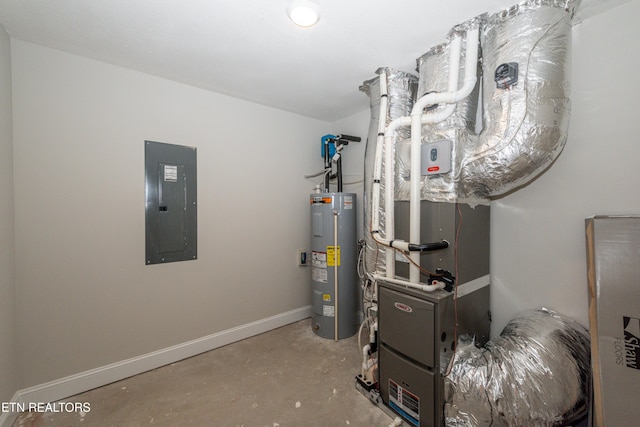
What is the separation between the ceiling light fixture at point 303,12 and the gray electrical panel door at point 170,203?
4.95ft

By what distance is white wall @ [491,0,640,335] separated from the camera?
4.52 feet

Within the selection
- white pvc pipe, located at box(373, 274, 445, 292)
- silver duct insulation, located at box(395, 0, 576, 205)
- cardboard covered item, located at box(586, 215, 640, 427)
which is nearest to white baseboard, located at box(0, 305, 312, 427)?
white pvc pipe, located at box(373, 274, 445, 292)

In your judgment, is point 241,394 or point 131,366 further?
point 131,366

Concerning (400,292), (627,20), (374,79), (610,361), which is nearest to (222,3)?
(374,79)

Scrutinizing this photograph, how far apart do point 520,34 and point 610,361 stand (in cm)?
171

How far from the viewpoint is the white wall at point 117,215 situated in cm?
171

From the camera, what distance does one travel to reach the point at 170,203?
2.22 m

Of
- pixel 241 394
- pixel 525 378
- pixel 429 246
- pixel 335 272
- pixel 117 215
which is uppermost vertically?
pixel 117 215

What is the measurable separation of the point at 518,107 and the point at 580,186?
2.28 feet

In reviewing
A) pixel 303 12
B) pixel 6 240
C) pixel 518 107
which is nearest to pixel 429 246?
pixel 518 107

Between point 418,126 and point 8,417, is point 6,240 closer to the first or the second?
point 8,417

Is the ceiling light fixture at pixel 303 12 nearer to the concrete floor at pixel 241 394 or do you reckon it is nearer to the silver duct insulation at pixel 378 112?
the silver duct insulation at pixel 378 112

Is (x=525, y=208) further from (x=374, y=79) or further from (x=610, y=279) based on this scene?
(x=374, y=79)

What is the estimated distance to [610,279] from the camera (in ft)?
3.84
